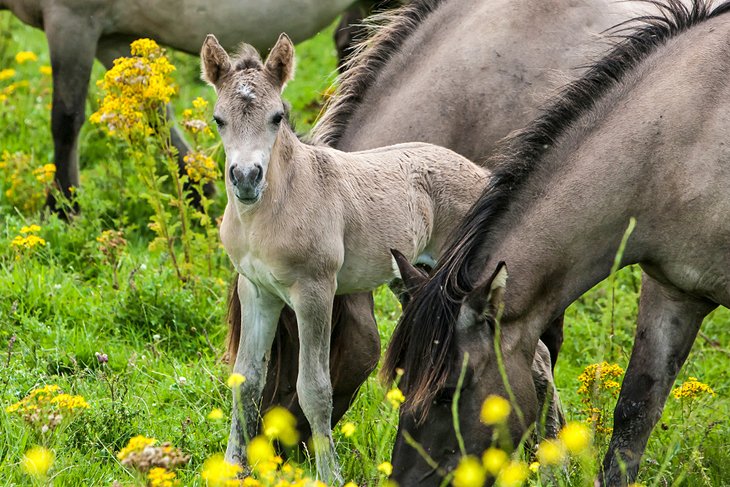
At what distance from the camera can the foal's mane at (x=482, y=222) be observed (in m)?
3.83

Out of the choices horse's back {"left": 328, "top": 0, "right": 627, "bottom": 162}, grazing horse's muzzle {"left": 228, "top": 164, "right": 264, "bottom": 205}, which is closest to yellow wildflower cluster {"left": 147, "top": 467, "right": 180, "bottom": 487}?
grazing horse's muzzle {"left": 228, "top": 164, "right": 264, "bottom": 205}

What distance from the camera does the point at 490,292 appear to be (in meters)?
3.78

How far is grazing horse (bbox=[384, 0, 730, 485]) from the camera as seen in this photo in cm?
387

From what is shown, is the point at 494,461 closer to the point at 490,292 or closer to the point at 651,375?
the point at 490,292

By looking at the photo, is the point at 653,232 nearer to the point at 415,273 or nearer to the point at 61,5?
the point at 415,273

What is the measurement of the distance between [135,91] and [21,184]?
6.33ft

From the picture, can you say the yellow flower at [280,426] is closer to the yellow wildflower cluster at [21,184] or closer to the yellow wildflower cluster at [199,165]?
the yellow wildflower cluster at [199,165]

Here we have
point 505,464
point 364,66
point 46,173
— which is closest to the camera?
point 505,464

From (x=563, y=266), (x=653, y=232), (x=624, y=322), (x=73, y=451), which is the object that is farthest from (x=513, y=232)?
(x=624, y=322)

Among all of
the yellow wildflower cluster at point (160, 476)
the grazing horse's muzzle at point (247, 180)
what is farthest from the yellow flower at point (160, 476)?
the grazing horse's muzzle at point (247, 180)

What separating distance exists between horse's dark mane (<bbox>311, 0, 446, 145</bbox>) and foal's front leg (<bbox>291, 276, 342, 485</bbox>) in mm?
1074

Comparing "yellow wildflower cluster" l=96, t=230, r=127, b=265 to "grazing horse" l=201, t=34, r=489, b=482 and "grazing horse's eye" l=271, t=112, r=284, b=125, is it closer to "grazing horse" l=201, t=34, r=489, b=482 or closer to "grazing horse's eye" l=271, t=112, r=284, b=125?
"grazing horse" l=201, t=34, r=489, b=482

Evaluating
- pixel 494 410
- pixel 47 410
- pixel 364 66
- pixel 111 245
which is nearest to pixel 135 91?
pixel 111 245

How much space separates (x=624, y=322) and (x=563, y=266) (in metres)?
2.66
